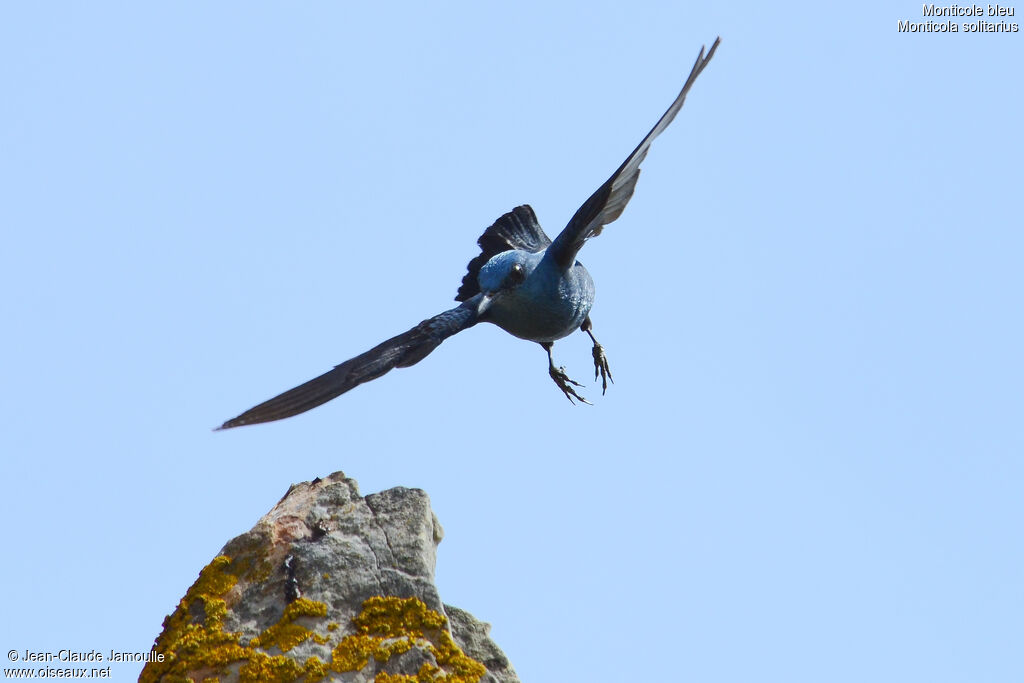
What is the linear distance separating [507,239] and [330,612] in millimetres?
4072

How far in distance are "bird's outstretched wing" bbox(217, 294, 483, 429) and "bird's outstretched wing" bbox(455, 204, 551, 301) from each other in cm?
171

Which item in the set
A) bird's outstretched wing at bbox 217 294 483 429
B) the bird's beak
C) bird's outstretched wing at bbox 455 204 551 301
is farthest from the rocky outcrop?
bird's outstretched wing at bbox 455 204 551 301

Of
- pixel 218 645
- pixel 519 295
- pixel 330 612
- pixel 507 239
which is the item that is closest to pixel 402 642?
pixel 330 612

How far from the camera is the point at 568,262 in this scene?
8453 mm

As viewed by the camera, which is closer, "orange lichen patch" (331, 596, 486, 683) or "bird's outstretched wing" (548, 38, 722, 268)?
"orange lichen patch" (331, 596, 486, 683)

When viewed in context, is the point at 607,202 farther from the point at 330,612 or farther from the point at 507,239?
the point at 330,612

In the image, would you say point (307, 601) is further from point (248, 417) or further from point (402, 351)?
point (402, 351)

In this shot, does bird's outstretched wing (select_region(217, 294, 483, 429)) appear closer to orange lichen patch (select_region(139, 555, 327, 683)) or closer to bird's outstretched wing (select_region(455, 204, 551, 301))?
orange lichen patch (select_region(139, 555, 327, 683))

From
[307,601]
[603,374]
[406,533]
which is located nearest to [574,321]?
[603,374]

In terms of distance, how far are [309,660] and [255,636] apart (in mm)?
352

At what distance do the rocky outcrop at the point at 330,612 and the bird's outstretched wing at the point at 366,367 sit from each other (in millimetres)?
611

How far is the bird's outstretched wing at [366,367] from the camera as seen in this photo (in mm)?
6984

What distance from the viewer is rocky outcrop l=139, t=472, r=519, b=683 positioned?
6.22 meters

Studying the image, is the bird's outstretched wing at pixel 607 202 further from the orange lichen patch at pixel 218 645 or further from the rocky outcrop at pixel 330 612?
the orange lichen patch at pixel 218 645
